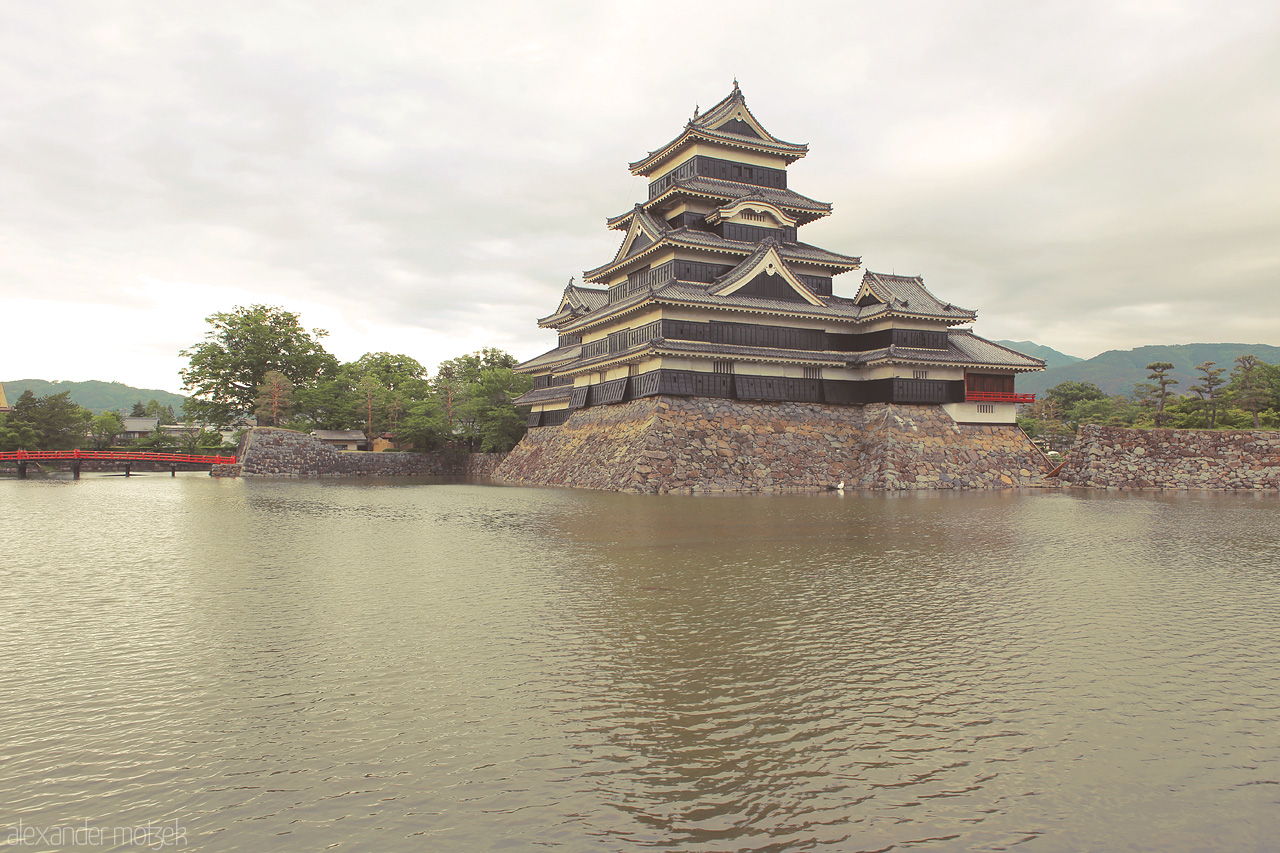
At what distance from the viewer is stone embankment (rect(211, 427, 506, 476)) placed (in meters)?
52.0

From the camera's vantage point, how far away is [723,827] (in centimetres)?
445

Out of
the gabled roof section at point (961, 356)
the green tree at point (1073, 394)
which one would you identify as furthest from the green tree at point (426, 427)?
the green tree at point (1073, 394)

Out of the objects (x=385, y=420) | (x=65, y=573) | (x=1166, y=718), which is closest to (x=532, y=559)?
(x=65, y=573)

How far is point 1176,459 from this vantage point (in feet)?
111

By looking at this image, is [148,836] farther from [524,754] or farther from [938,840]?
[938,840]

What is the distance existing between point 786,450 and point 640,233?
15.6 m

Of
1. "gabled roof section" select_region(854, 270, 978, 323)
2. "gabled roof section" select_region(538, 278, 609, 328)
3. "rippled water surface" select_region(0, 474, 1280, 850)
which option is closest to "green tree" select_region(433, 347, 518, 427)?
"gabled roof section" select_region(538, 278, 609, 328)

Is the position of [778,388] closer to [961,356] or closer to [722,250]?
[722,250]

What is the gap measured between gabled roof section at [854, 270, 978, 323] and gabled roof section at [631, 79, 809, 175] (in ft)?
31.7

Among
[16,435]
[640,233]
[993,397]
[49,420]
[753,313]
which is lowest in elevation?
[16,435]

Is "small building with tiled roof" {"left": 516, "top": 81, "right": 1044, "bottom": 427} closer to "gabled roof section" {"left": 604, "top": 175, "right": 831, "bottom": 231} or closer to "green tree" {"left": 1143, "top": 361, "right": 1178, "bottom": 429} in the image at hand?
"gabled roof section" {"left": 604, "top": 175, "right": 831, "bottom": 231}

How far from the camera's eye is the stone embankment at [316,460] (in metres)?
52.0

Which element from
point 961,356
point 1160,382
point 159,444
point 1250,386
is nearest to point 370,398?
point 159,444

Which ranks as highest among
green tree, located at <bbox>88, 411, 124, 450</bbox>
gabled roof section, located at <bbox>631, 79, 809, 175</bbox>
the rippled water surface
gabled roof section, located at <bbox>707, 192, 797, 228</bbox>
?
gabled roof section, located at <bbox>631, 79, 809, 175</bbox>
